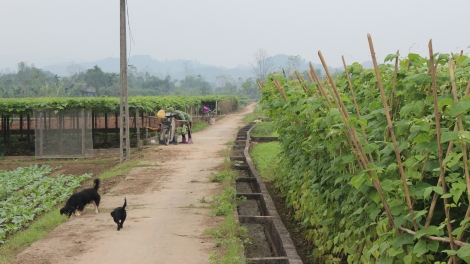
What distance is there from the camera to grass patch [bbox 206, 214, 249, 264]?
6.02 m

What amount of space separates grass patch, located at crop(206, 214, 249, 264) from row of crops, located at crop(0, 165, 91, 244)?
12.6 feet

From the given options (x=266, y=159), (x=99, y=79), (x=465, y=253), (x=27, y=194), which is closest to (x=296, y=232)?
(x=465, y=253)

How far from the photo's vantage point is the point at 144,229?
24.9 ft

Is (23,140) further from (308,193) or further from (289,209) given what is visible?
(308,193)

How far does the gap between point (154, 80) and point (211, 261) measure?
97656 mm

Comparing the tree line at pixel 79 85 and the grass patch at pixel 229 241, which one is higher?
the tree line at pixel 79 85

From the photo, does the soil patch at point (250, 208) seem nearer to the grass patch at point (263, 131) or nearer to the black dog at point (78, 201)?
the black dog at point (78, 201)

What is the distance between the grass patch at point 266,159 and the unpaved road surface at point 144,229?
242 cm

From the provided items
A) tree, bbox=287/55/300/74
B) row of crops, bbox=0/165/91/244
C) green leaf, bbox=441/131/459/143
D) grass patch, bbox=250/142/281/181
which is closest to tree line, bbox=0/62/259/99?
tree, bbox=287/55/300/74

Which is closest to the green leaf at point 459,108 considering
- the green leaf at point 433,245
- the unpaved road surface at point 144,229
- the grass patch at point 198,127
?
the green leaf at point 433,245

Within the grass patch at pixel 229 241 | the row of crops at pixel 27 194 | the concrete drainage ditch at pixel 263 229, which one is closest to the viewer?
the grass patch at pixel 229 241

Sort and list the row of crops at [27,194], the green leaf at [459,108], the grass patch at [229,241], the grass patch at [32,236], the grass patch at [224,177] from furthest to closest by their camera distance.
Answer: the grass patch at [224,177] → the row of crops at [27,194] → the grass patch at [32,236] → the grass patch at [229,241] → the green leaf at [459,108]

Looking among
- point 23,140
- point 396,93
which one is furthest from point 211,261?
point 23,140

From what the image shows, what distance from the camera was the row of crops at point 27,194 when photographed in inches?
405
